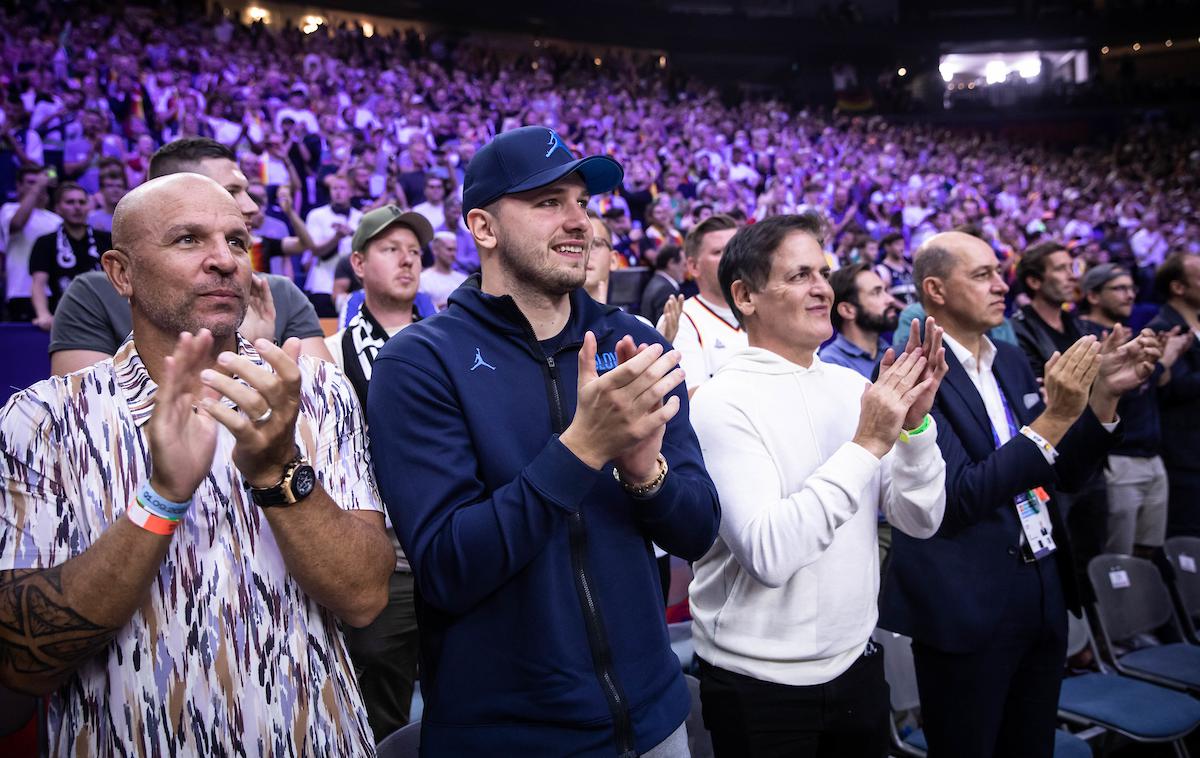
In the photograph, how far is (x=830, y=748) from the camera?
2.05 m

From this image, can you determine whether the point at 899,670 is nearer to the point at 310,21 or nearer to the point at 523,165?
the point at 523,165

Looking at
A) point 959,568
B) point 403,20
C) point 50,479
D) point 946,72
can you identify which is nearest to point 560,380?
point 50,479

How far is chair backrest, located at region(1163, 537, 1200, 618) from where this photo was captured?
3881mm

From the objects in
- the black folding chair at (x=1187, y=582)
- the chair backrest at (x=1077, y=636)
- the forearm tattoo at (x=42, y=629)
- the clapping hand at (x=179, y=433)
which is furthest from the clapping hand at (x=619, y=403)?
the black folding chair at (x=1187, y=582)

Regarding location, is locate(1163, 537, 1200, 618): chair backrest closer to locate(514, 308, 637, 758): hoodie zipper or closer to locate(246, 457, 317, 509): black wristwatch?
locate(514, 308, 637, 758): hoodie zipper

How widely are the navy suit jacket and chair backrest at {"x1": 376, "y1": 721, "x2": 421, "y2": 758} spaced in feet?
4.43

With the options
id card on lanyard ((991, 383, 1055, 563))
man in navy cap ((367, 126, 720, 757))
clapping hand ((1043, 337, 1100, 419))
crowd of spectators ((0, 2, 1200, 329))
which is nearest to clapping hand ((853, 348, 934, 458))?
man in navy cap ((367, 126, 720, 757))

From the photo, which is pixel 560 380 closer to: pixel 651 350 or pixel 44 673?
pixel 651 350

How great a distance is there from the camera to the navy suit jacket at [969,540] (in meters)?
2.29

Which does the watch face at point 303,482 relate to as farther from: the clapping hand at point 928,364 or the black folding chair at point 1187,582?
the black folding chair at point 1187,582

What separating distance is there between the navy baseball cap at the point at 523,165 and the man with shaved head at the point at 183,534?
498 mm

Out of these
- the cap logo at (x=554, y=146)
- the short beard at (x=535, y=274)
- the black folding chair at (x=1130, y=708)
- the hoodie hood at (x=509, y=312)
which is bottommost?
the black folding chair at (x=1130, y=708)

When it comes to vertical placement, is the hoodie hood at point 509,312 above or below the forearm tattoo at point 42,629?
above

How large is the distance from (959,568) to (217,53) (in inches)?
563
